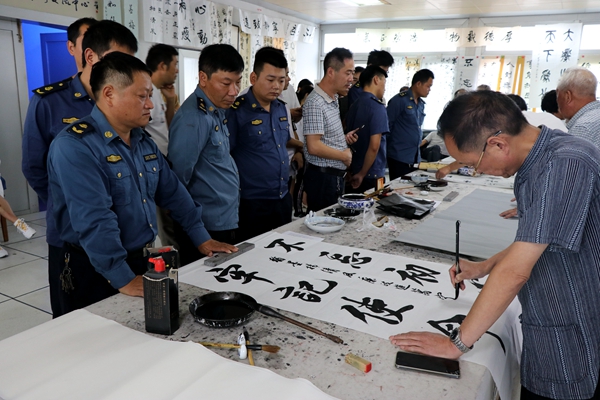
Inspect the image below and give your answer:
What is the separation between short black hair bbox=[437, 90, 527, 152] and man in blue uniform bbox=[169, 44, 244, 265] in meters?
1.28

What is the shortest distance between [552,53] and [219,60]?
661 centimetres

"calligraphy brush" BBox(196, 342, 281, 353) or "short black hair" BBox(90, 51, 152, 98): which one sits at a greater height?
"short black hair" BBox(90, 51, 152, 98)

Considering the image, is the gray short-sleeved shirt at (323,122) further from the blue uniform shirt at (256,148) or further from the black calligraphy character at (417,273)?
the black calligraphy character at (417,273)

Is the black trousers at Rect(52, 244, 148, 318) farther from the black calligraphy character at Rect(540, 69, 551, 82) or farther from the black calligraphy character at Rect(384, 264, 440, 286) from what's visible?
the black calligraphy character at Rect(540, 69, 551, 82)

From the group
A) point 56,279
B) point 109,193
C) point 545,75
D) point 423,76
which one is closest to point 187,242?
point 56,279

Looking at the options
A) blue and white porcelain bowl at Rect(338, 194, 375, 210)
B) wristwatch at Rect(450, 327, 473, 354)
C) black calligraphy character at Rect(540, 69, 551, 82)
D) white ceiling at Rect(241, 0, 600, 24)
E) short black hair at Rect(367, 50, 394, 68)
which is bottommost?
wristwatch at Rect(450, 327, 473, 354)

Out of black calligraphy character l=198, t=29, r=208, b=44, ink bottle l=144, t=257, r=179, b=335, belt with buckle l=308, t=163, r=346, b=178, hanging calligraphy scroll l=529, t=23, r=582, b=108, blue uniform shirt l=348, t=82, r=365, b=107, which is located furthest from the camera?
hanging calligraphy scroll l=529, t=23, r=582, b=108

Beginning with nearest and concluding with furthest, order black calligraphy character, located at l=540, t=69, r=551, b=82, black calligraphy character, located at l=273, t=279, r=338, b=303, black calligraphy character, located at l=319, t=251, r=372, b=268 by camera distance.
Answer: black calligraphy character, located at l=273, t=279, r=338, b=303 < black calligraphy character, located at l=319, t=251, r=372, b=268 < black calligraphy character, located at l=540, t=69, r=551, b=82

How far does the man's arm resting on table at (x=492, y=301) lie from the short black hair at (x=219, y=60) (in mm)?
1572

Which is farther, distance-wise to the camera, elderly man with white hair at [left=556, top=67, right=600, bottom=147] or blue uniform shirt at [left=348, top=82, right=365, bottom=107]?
blue uniform shirt at [left=348, top=82, right=365, bottom=107]

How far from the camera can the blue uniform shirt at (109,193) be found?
1261mm

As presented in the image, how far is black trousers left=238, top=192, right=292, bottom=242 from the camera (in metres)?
2.48

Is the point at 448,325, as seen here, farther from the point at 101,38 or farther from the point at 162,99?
the point at 162,99

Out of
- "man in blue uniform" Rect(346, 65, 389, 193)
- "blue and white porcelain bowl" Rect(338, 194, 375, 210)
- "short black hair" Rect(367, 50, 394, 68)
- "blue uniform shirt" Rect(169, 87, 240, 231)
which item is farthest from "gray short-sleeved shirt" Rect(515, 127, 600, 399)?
"short black hair" Rect(367, 50, 394, 68)
